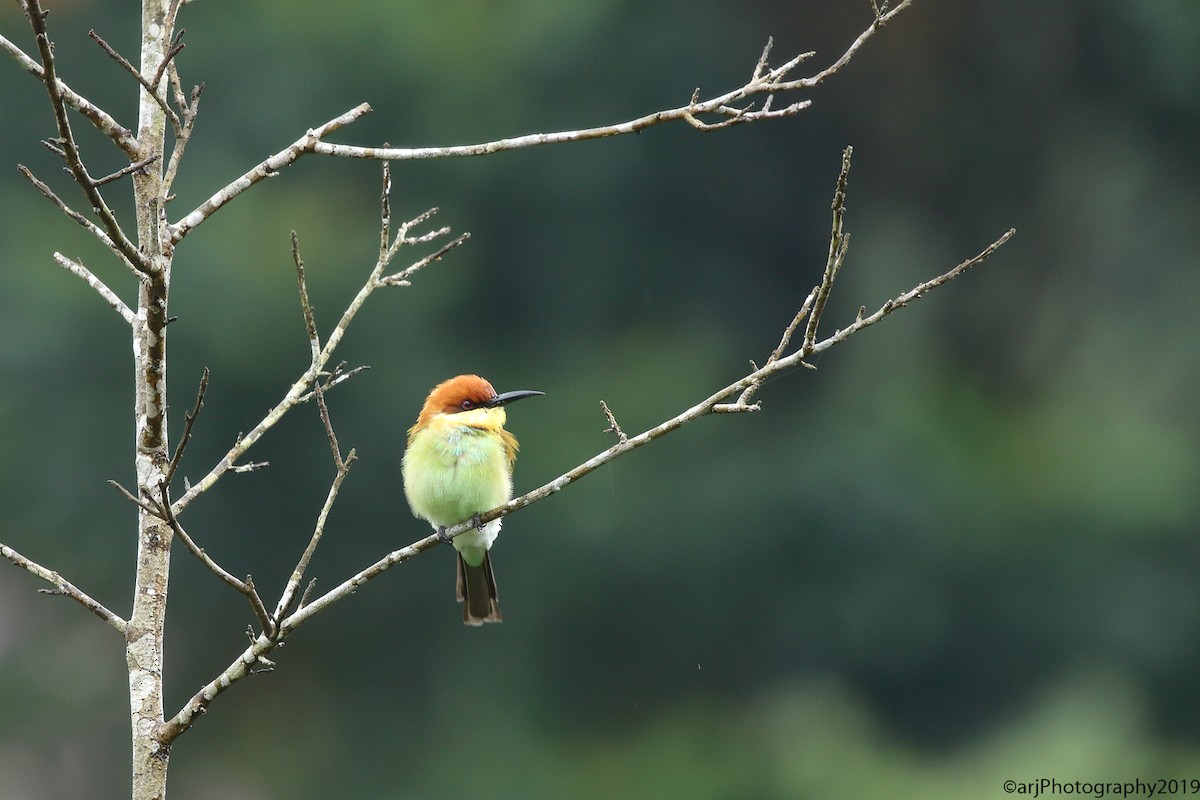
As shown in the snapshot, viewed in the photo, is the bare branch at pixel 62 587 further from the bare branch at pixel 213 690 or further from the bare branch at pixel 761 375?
the bare branch at pixel 761 375

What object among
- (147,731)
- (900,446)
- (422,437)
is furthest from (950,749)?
(147,731)

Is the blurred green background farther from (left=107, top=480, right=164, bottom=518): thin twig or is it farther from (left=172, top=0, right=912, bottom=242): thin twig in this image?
(left=107, top=480, right=164, bottom=518): thin twig

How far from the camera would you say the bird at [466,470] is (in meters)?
4.72

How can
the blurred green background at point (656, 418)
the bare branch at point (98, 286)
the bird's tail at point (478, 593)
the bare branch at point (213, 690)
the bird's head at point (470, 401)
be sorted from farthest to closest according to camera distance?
the blurred green background at point (656, 418), the bird's tail at point (478, 593), the bird's head at point (470, 401), the bare branch at point (98, 286), the bare branch at point (213, 690)

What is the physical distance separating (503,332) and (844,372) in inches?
131

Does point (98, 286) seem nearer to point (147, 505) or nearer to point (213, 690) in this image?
point (147, 505)

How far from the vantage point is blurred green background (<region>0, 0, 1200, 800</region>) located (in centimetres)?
1300

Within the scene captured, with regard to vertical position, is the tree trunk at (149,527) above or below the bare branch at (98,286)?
below

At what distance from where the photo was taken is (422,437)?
4941 mm

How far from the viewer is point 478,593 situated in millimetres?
5164

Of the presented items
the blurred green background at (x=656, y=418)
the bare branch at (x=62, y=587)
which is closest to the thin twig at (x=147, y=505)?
the bare branch at (x=62, y=587)

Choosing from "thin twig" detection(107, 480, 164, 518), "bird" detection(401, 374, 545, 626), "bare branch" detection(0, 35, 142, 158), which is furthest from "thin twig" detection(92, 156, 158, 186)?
"bird" detection(401, 374, 545, 626)

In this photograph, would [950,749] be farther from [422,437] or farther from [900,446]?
[422,437]

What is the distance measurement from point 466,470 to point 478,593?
62 centimetres
